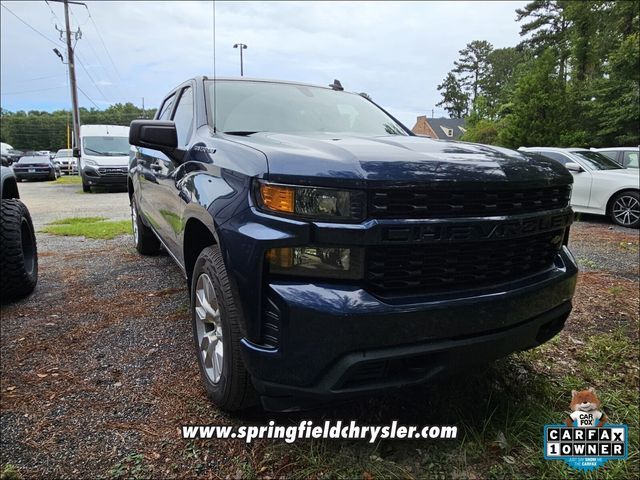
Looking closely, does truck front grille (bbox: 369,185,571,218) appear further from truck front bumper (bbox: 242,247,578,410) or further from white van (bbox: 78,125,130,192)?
white van (bbox: 78,125,130,192)

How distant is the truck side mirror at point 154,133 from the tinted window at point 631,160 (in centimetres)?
950

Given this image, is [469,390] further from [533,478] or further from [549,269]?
[549,269]

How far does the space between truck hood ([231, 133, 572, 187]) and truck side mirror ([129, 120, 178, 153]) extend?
0.72 m

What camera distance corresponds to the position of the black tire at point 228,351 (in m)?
1.85

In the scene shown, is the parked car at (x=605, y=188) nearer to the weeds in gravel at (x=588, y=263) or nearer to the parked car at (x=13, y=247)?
the weeds in gravel at (x=588, y=263)

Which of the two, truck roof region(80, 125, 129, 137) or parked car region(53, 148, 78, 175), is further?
parked car region(53, 148, 78, 175)

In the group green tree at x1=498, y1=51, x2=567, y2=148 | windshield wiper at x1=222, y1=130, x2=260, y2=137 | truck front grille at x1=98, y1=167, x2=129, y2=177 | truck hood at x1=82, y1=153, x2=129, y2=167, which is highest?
green tree at x1=498, y1=51, x2=567, y2=148

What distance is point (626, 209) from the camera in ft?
25.5

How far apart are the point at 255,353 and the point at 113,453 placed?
0.84 meters

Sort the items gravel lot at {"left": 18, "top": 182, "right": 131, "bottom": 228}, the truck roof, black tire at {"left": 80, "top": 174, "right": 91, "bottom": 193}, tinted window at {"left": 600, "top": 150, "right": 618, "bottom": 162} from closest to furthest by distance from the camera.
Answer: tinted window at {"left": 600, "top": 150, "right": 618, "bottom": 162} → gravel lot at {"left": 18, "top": 182, "right": 131, "bottom": 228} → black tire at {"left": 80, "top": 174, "right": 91, "bottom": 193} → the truck roof

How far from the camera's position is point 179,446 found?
1.97 meters

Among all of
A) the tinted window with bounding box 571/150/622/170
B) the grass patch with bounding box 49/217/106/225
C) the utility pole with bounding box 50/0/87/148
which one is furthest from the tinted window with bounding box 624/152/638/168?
the utility pole with bounding box 50/0/87/148

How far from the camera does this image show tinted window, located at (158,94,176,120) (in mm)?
4101

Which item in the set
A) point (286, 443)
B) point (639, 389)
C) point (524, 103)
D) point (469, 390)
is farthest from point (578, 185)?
point (524, 103)
